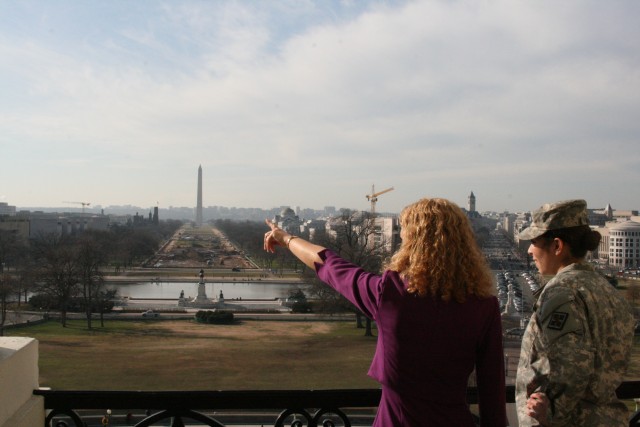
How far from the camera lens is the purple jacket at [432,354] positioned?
6.88 feet

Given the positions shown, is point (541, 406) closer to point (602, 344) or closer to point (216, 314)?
point (602, 344)

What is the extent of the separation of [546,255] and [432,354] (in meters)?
0.61

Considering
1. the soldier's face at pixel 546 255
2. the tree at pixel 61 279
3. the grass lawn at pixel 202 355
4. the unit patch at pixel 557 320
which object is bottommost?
the grass lawn at pixel 202 355

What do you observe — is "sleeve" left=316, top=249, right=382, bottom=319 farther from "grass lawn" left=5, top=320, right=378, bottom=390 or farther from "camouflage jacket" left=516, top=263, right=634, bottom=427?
"grass lawn" left=5, top=320, right=378, bottom=390

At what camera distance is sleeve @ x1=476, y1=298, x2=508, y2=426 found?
2150 mm

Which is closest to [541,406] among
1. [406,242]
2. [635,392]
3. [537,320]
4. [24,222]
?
[537,320]

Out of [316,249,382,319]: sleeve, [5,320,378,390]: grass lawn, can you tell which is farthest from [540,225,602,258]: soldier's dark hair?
[5,320,378,390]: grass lawn

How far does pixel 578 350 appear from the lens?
198 cm

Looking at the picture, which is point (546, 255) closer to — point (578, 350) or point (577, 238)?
point (577, 238)

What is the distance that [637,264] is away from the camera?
72125mm

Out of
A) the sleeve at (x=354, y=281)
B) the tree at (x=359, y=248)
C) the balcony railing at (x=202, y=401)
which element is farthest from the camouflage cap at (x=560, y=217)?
the tree at (x=359, y=248)

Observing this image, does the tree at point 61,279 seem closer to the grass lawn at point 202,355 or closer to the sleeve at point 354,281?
the grass lawn at point 202,355

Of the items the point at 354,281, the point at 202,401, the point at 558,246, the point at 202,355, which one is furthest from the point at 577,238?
the point at 202,355

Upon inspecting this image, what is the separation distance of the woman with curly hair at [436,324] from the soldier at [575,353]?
0.13m
